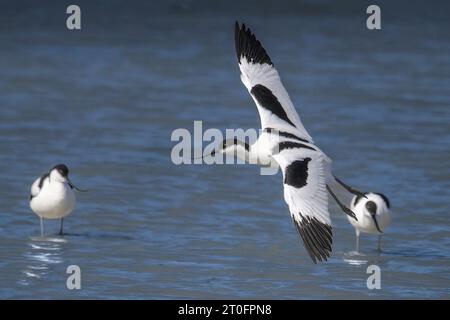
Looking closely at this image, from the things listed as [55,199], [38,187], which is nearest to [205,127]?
[38,187]

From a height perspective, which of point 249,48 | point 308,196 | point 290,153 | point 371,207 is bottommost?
point 371,207

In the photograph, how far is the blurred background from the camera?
10.9 m

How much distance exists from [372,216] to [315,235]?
230 cm

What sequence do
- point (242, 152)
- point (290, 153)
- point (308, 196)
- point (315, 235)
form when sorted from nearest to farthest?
point (315, 235) < point (308, 196) < point (290, 153) < point (242, 152)

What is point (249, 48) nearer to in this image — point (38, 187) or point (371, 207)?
point (371, 207)

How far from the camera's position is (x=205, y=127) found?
17969 millimetres

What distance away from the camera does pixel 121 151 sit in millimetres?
16359

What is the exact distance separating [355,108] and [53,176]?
329 inches

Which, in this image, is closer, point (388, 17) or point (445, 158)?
Answer: point (445, 158)

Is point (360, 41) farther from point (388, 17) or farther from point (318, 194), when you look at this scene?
point (318, 194)

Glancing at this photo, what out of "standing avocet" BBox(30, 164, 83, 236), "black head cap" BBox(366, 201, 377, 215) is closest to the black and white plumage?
"black head cap" BBox(366, 201, 377, 215)

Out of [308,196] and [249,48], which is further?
[249,48]

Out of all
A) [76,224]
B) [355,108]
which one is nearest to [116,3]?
[355,108]
